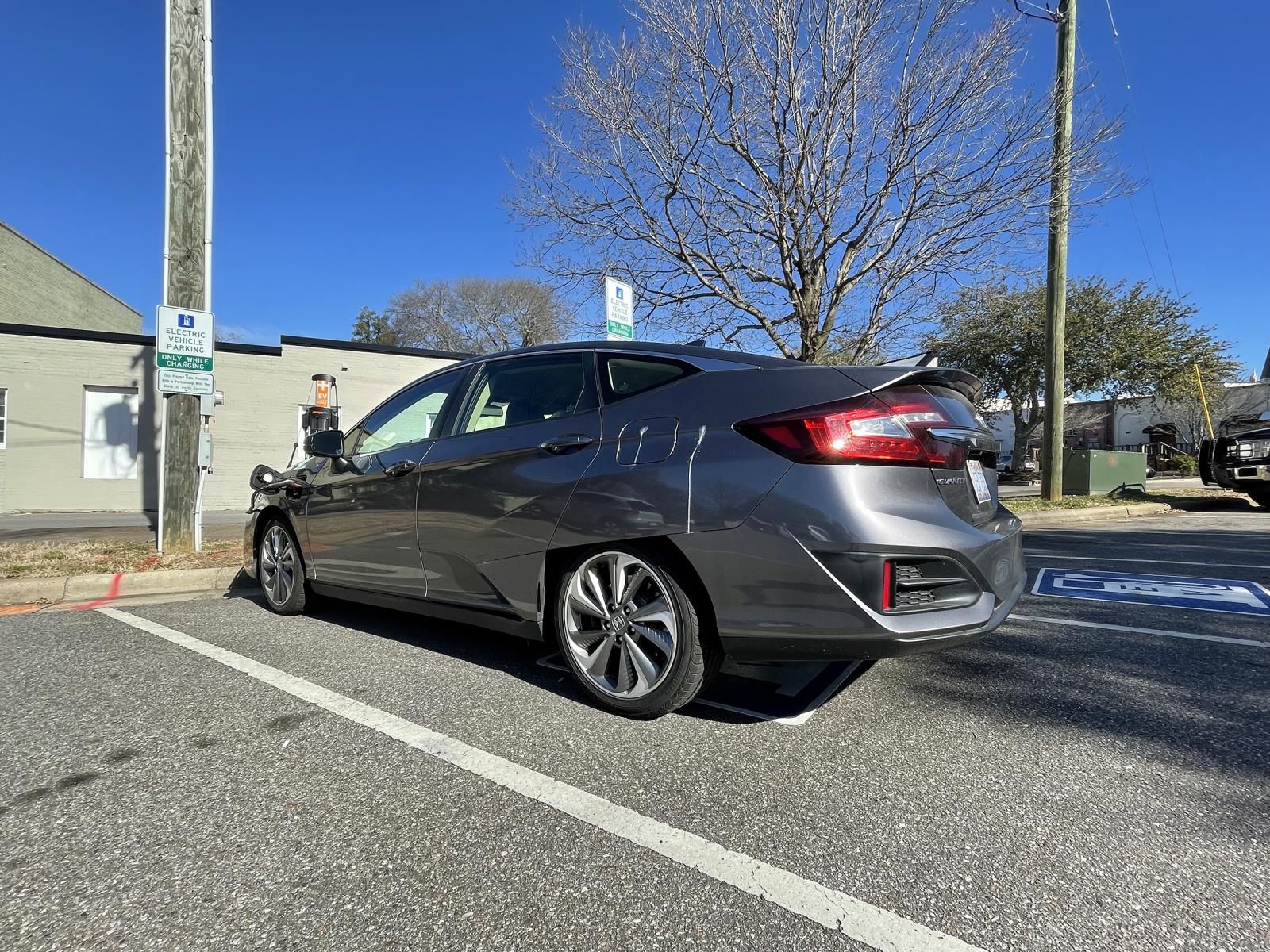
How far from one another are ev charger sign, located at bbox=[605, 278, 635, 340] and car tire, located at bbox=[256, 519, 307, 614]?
13.7ft

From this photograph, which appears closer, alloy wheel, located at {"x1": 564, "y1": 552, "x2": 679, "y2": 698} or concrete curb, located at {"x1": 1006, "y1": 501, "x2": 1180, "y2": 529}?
alloy wheel, located at {"x1": 564, "y1": 552, "x2": 679, "y2": 698}

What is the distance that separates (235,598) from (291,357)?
1011 cm

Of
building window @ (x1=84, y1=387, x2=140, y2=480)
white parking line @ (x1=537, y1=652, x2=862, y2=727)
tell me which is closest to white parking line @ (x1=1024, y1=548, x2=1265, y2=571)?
white parking line @ (x1=537, y1=652, x2=862, y2=727)

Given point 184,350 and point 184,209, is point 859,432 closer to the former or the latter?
point 184,350

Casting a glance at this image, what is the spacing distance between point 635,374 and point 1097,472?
17.6m

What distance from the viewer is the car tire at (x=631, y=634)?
2.73 m

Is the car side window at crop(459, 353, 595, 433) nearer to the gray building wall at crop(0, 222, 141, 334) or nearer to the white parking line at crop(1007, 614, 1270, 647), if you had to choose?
the white parking line at crop(1007, 614, 1270, 647)

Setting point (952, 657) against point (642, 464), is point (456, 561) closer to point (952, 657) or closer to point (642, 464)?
point (642, 464)

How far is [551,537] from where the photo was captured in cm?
308

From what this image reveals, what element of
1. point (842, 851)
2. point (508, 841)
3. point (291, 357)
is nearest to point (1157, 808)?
point (842, 851)

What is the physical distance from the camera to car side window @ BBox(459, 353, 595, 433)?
3.29m

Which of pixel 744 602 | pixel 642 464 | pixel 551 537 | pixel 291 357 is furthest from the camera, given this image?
pixel 291 357

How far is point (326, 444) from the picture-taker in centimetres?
432

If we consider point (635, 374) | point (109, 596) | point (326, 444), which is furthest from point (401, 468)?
point (109, 596)
